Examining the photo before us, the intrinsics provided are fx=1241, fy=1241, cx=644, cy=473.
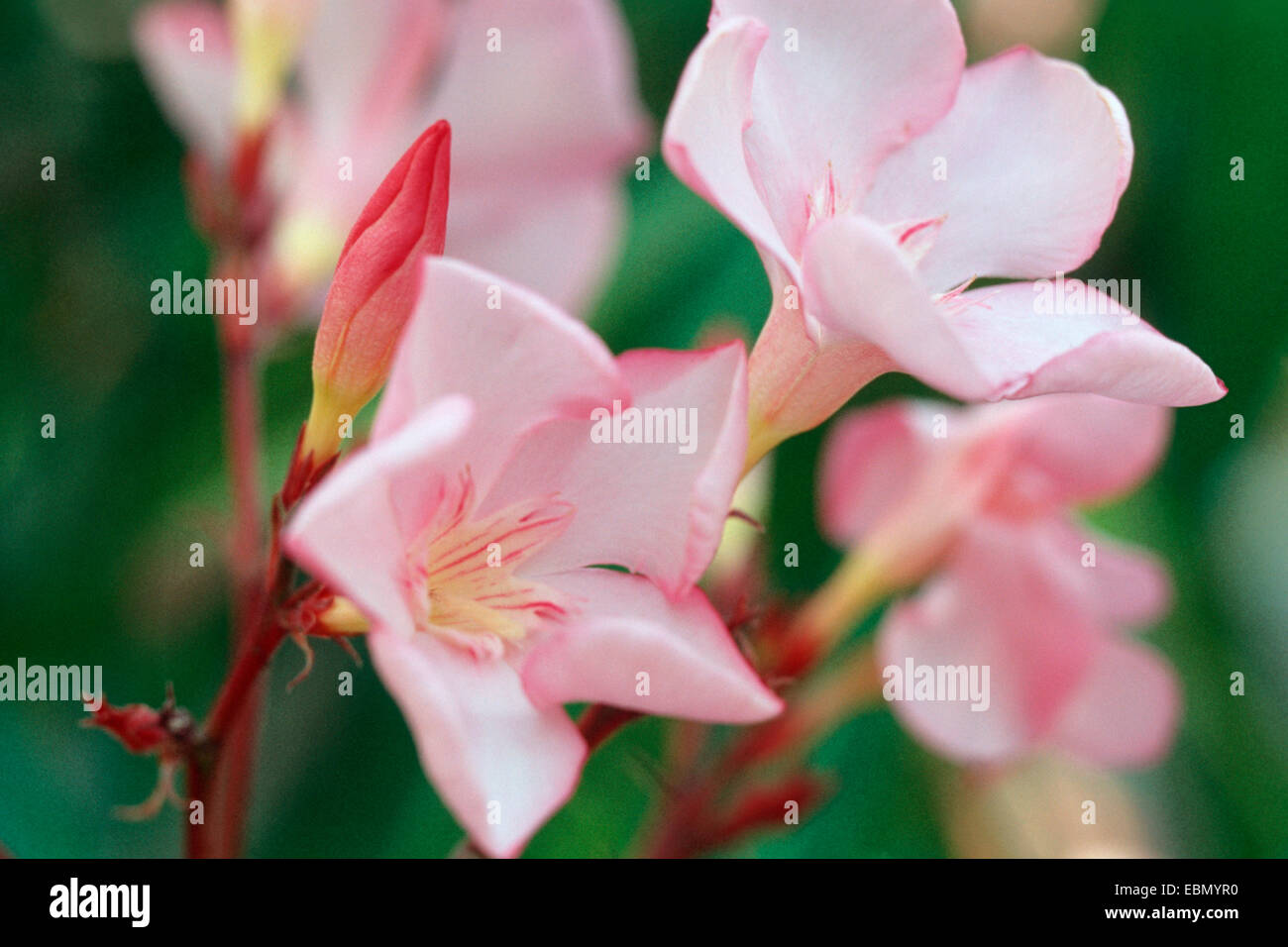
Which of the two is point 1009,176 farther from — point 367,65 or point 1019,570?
point 367,65

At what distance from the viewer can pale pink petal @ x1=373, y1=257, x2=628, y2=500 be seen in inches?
9.5

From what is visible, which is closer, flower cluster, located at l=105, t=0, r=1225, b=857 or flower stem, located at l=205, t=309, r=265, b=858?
flower cluster, located at l=105, t=0, r=1225, b=857

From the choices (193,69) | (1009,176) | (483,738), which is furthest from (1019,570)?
(193,69)

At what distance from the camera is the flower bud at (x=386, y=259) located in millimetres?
280

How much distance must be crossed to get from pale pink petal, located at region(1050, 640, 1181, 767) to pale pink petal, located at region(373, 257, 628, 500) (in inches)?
14.5

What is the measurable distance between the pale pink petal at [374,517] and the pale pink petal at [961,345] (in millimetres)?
82

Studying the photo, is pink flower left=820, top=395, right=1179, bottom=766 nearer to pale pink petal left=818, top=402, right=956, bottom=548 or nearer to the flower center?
pale pink petal left=818, top=402, right=956, bottom=548

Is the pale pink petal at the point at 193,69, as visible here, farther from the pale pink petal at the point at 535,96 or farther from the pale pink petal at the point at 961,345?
the pale pink petal at the point at 961,345

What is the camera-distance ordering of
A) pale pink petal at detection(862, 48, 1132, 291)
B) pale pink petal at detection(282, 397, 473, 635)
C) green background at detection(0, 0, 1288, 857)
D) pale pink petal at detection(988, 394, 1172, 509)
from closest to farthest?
pale pink petal at detection(282, 397, 473, 635), pale pink petal at detection(862, 48, 1132, 291), pale pink petal at detection(988, 394, 1172, 509), green background at detection(0, 0, 1288, 857)

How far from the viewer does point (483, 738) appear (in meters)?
0.25

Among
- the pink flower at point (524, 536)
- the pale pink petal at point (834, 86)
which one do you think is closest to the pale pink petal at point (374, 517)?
the pink flower at point (524, 536)

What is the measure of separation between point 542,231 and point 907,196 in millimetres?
286

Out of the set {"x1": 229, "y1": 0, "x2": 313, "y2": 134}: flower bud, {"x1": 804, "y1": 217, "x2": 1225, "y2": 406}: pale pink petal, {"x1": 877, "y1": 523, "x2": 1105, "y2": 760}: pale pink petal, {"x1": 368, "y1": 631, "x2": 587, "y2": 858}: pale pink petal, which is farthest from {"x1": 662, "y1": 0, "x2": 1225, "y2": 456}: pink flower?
{"x1": 229, "y1": 0, "x2": 313, "y2": 134}: flower bud

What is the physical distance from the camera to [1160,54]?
0.78 metres
